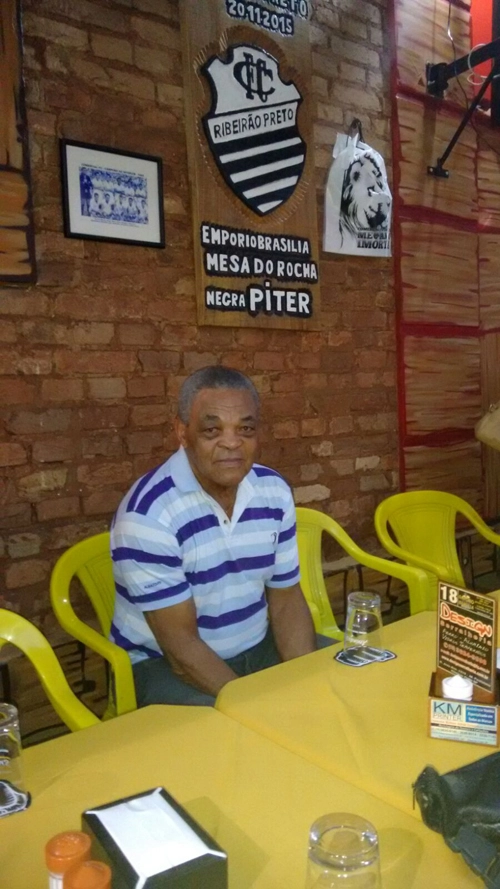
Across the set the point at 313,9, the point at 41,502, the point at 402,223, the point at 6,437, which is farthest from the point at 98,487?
the point at 313,9

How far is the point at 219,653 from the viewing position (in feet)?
6.86

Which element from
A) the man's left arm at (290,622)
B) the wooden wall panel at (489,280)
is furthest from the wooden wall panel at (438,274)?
the man's left arm at (290,622)

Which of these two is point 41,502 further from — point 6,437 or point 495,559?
point 495,559

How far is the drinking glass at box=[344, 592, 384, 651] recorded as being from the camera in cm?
162

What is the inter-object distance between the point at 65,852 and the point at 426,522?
2.93m

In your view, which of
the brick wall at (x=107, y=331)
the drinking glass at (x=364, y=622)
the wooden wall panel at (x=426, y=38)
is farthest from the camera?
the wooden wall panel at (x=426, y=38)

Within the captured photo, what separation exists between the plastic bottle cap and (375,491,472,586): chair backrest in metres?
1.95

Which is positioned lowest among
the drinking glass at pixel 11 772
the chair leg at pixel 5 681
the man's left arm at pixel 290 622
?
the chair leg at pixel 5 681

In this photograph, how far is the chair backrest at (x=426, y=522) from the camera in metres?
3.35

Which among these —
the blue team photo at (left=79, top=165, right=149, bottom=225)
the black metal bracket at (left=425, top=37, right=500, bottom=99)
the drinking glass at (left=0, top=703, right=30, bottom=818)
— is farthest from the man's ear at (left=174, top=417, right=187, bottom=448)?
the black metal bracket at (left=425, top=37, right=500, bottom=99)

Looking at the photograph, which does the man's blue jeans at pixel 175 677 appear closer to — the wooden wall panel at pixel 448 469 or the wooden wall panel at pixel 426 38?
the wooden wall panel at pixel 448 469

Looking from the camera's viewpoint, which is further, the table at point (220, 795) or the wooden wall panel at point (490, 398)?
the wooden wall panel at point (490, 398)

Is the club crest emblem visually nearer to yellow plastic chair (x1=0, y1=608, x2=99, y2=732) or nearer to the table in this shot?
yellow plastic chair (x1=0, y1=608, x2=99, y2=732)

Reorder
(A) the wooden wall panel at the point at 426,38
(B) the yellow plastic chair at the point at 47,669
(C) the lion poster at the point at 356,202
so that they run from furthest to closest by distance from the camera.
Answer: (A) the wooden wall panel at the point at 426,38
(C) the lion poster at the point at 356,202
(B) the yellow plastic chair at the point at 47,669
